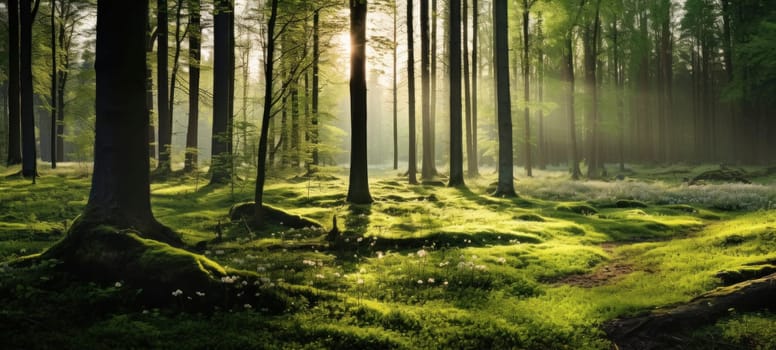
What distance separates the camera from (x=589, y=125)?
117 ft

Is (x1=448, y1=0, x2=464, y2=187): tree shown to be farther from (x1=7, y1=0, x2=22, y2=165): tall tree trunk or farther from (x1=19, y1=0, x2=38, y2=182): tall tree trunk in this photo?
(x1=7, y1=0, x2=22, y2=165): tall tree trunk

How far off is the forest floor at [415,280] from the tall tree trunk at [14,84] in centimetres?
1032

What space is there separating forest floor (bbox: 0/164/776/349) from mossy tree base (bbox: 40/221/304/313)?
0.14 meters

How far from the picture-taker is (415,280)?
7.19 m

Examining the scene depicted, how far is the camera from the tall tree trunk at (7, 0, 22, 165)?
21797mm

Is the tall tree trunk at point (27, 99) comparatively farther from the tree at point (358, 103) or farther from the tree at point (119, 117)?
the tree at point (119, 117)

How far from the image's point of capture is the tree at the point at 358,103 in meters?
15.9

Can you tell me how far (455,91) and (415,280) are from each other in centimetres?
1680

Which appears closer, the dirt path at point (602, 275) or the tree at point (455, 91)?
the dirt path at point (602, 275)

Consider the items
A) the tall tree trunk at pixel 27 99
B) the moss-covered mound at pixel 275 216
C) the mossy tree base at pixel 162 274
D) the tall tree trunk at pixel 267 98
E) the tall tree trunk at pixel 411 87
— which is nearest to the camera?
the mossy tree base at pixel 162 274

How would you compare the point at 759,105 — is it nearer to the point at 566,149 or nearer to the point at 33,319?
the point at 566,149

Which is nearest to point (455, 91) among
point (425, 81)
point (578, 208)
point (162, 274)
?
point (425, 81)

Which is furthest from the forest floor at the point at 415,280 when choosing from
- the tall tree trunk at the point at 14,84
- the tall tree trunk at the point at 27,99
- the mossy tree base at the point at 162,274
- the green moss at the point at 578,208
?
the tall tree trunk at the point at 14,84

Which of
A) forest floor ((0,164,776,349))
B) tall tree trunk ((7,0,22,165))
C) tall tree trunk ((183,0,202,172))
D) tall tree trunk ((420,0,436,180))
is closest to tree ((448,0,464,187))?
tall tree trunk ((420,0,436,180))
